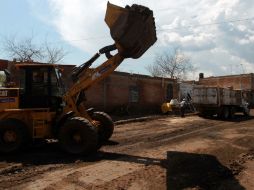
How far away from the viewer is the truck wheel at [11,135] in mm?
11859

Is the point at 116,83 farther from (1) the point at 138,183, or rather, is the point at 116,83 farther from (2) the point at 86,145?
(1) the point at 138,183

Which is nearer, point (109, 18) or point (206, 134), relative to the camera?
point (109, 18)

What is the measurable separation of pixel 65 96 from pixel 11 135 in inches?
82.6

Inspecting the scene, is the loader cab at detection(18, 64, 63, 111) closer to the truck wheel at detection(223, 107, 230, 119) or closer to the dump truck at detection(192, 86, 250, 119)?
the dump truck at detection(192, 86, 250, 119)

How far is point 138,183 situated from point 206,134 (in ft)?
32.4

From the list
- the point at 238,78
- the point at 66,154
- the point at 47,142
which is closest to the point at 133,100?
the point at 47,142

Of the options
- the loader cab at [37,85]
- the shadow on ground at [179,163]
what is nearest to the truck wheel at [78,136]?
the shadow on ground at [179,163]

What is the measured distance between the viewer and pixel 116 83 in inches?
1182

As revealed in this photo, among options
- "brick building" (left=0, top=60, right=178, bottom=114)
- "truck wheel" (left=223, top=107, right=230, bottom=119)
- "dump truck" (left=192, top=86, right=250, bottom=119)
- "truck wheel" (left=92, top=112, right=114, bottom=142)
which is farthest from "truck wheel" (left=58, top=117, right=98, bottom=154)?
"truck wheel" (left=223, top=107, right=230, bottom=119)

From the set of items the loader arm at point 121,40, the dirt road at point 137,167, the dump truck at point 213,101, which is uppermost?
the loader arm at point 121,40

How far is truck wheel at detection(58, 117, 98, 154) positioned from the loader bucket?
2574 mm

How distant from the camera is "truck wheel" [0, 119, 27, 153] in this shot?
38.9 ft

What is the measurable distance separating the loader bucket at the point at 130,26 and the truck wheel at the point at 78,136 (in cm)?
257

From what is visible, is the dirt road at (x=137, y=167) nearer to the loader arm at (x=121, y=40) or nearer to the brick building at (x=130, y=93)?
the loader arm at (x=121, y=40)
